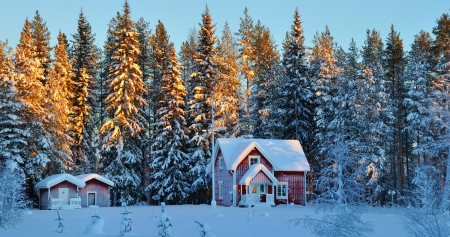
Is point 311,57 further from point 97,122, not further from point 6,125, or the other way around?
point 6,125

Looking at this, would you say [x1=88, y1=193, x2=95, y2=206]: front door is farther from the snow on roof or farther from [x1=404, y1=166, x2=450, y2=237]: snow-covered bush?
[x1=404, y1=166, x2=450, y2=237]: snow-covered bush

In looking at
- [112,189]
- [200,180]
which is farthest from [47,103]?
[200,180]

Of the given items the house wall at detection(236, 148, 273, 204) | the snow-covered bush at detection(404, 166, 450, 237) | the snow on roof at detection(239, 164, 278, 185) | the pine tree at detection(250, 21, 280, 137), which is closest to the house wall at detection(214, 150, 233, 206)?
the house wall at detection(236, 148, 273, 204)

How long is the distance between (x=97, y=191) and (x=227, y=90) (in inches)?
546

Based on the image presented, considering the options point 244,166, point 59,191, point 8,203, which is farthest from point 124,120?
point 8,203

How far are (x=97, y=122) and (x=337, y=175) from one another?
136 ft

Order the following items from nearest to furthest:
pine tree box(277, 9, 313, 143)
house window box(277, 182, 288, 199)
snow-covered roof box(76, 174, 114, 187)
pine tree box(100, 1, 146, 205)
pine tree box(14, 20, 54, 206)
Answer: pine tree box(14, 20, 54, 206) < snow-covered roof box(76, 174, 114, 187) < house window box(277, 182, 288, 199) < pine tree box(100, 1, 146, 205) < pine tree box(277, 9, 313, 143)

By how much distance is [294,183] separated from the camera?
43125 mm

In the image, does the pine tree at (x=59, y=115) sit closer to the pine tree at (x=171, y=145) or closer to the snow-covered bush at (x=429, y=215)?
the pine tree at (x=171, y=145)

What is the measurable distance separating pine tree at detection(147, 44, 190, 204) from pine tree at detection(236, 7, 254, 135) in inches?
232

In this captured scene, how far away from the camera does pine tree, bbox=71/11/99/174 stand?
46906 mm

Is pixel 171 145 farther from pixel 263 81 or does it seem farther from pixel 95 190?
pixel 263 81

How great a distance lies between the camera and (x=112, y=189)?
46062 millimetres

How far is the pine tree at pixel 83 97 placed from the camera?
1847 inches
